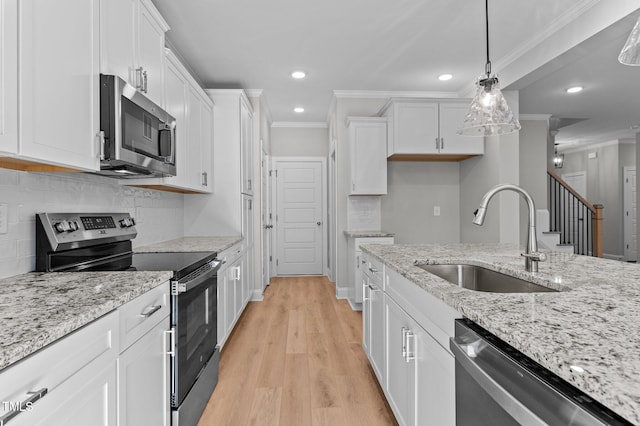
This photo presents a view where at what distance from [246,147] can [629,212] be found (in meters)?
8.24

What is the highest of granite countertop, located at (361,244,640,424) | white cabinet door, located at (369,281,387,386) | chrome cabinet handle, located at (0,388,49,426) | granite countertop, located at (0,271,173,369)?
granite countertop, located at (361,244,640,424)

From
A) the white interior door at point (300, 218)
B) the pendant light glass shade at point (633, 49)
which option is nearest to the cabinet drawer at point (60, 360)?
the pendant light glass shade at point (633, 49)

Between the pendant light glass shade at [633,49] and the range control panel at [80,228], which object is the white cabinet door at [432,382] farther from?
the range control panel at [80,228]

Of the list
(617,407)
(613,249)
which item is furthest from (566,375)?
(613,249)

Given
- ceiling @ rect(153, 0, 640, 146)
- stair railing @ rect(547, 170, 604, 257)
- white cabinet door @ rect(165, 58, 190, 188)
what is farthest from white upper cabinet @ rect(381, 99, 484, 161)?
stair railing @ rect(547, 170, 604, 257)

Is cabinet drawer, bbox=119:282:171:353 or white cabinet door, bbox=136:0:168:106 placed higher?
white cabinet door, bbox=136:0:168:106

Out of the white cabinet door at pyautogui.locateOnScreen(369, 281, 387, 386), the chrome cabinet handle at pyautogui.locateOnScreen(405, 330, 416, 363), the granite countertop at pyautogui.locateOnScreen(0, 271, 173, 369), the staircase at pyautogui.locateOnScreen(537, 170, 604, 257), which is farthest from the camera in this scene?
the staircase at pyautogui.locateOnScreen(537, 170, 604, 257)

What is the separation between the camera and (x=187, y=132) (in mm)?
2818

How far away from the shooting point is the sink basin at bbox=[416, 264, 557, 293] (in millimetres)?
1517

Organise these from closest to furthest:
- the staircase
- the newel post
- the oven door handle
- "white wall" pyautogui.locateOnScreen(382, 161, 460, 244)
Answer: the oven door handle < "white wall" pyautogui.locateOnScreen(382, 161, 460, 244) < the newel post < the staircase

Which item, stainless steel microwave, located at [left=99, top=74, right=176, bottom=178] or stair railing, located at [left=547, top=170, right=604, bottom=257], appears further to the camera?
→ stair railing, located at [left=547, top=170, right=604, bottom=257]

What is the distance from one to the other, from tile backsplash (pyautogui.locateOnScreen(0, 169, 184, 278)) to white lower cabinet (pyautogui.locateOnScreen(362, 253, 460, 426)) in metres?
1.68

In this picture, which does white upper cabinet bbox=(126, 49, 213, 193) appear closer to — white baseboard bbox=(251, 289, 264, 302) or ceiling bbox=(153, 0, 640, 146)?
ceiling bbox=(153, 0, 640, 146)

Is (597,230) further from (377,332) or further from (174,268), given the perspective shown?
(174,268)
